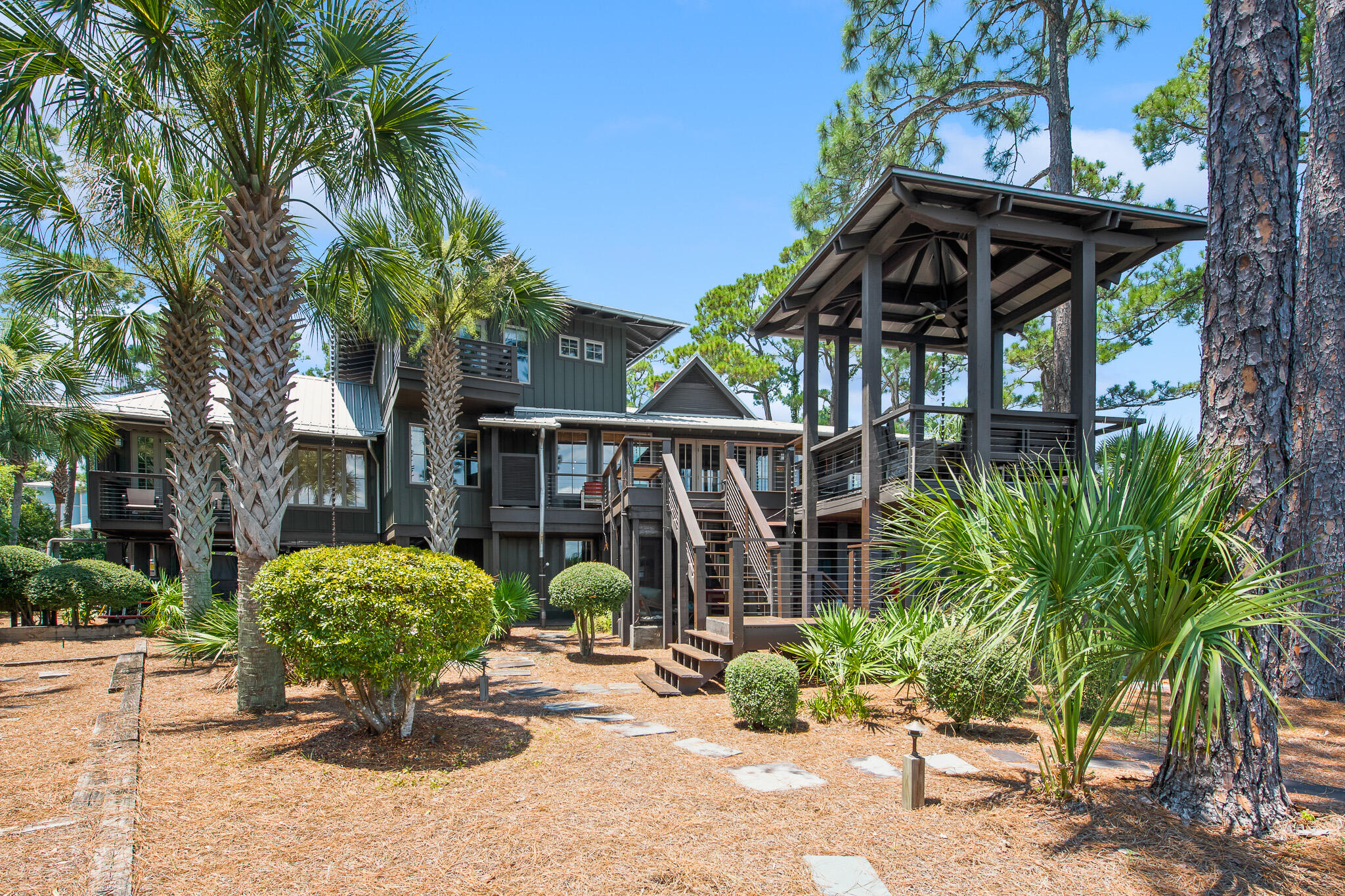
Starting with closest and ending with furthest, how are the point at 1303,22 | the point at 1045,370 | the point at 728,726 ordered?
the point at 728,726 < the point at 1303,22 < the point at 1045,370

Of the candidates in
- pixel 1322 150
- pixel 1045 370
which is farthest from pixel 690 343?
pixel 1322 150

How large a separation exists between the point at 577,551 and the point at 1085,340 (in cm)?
1359

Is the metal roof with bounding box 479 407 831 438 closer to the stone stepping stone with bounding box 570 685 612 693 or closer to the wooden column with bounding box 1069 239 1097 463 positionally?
the stone stepping stone with bounding box 570 685 612 693

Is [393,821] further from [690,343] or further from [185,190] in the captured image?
[690,343]

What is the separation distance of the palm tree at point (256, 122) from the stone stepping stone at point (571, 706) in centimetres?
268

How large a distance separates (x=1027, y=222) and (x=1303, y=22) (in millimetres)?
6976

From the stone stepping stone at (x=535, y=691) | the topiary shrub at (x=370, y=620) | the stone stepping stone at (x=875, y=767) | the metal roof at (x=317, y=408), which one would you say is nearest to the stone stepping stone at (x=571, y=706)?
the stone stepping stone at (x=535, y=691)

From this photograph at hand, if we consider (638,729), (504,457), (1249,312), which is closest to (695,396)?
(504,457)

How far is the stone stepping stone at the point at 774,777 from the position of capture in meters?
5.42

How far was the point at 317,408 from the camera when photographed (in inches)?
831

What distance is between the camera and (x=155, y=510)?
18.1 metres

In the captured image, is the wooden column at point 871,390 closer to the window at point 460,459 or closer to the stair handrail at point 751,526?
the stair handrail at point 751,526

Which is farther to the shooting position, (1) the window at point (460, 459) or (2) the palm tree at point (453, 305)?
(1) the window at point (460, 459)

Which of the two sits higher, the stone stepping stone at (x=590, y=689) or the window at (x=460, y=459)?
the window at (x=460, y=459)
